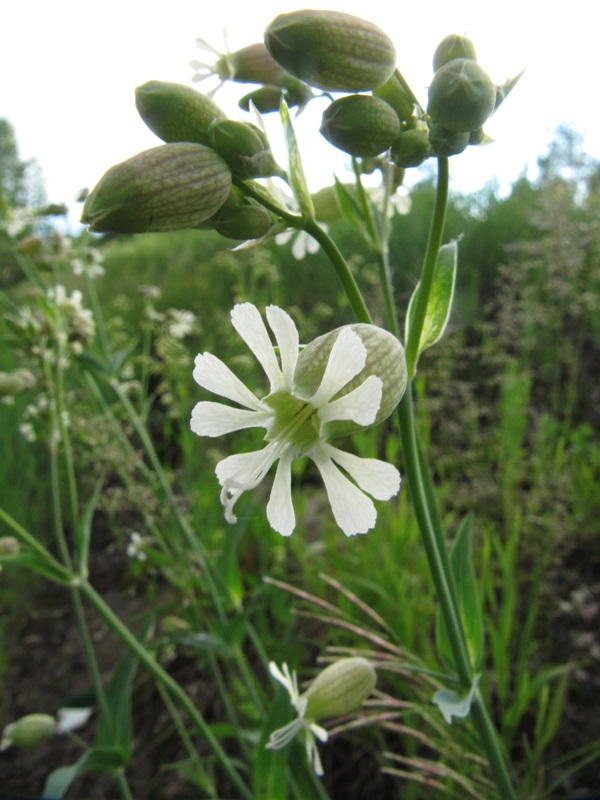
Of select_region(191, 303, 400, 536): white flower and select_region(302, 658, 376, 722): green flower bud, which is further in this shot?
select_region(302, 658, 376, 722): green flower bud

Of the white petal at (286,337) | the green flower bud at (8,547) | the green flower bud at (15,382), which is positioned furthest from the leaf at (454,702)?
the green flower bud at (15,382)

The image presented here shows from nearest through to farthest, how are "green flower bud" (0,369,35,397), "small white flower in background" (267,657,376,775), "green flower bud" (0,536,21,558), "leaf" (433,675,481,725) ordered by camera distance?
Answer: "leaf" (433,675,481,725)
"small white flower in background" (267,657,376,775)
"green flower bud" (0,536,21,558)
"green flower bud" (0,369,35,397)

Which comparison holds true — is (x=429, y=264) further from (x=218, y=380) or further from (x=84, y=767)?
(x=84, y=767)

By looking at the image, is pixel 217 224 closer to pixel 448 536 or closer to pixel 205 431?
pixel 205 431

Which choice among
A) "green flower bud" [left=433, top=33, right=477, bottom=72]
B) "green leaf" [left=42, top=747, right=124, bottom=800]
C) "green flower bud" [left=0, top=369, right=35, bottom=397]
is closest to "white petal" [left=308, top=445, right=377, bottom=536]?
"green flower bud" [left=433, top=33, right=477, bottom=72]

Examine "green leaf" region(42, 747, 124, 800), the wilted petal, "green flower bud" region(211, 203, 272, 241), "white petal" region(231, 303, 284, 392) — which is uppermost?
"green flower bud" region(211, 203, 272, 241)

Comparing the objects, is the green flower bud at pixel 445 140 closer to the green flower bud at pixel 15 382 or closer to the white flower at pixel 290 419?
the white flower at pixel 290 419

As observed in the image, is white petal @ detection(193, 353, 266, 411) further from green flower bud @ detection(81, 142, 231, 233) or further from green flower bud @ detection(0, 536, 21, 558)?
green flower bud @ detection(0, 536, 21, 558)
